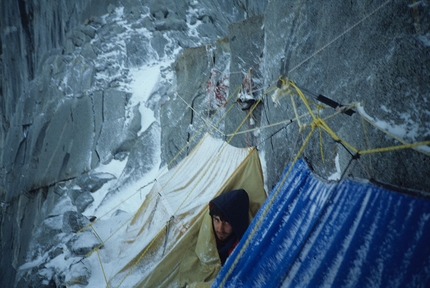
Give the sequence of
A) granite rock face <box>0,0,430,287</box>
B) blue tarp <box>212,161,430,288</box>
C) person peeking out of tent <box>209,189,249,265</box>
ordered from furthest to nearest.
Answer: person peeking out of tent <box>209,189,249,265</box>, granite rock face <box>0,0,430,287</box>, blue tarp <box>212,161,430,288</box>

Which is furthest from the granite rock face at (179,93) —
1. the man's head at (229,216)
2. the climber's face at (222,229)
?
the climber's face at (222,229)

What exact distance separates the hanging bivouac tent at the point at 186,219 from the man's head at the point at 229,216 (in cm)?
12

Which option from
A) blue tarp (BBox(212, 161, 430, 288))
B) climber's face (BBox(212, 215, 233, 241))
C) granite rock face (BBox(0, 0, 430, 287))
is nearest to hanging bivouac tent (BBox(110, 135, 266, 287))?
climber's face (BBox(212, 215, 233, 241))

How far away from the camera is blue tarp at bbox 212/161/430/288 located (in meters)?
1.33

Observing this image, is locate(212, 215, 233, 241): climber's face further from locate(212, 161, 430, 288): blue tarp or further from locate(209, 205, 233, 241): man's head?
locate(212, 161, 430, 288): blue tarp

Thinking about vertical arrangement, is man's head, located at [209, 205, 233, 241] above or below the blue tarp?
below

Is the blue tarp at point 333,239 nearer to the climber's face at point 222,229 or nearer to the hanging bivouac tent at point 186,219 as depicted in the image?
the climber's face at point 222,229

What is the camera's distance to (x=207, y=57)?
755cm

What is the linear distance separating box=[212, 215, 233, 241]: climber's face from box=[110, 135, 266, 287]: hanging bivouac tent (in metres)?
0.08

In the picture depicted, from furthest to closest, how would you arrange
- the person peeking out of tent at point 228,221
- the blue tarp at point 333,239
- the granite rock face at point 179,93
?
1. the person peeking out of tent at point 228,221
2. the granite rock face at point 179,93
3. the blue tarp at point 333,239

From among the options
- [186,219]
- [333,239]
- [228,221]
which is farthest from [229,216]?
[333,239]

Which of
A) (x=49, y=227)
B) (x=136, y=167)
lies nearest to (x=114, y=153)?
(x=136, y=167)

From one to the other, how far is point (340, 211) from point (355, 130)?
3.75ft

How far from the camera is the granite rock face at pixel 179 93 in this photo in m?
2.19
